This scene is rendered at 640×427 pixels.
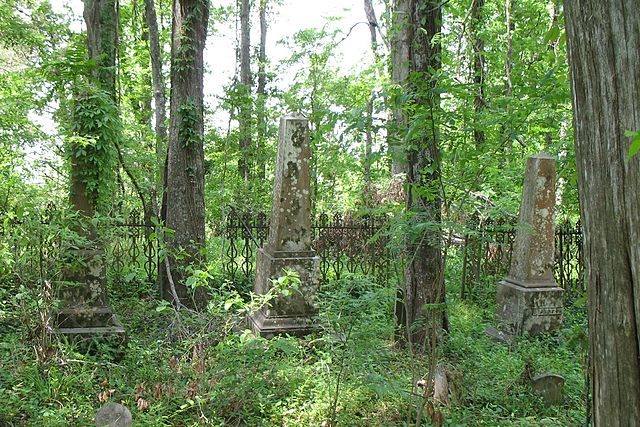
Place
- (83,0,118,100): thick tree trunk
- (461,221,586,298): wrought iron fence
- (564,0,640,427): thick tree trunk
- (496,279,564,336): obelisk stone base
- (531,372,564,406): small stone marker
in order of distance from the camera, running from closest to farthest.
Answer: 1. (564,0,640,427): thick tree trunk
2. (531,372,564,406): small stone marker
3. (496,279,564,336): obelisk stone base
4. (83,0,118,100): thick tree trunk
5. (461,221,586,298): wrought iron fence

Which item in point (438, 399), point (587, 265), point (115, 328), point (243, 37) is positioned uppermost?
point (243, 37)

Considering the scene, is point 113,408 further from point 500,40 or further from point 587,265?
point 500,40

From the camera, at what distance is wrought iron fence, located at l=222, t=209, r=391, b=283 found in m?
10.2

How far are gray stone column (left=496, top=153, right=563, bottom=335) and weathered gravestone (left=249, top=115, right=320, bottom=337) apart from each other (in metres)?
3.13

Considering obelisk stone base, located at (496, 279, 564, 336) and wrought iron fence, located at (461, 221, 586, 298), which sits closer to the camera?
obelisk stone base, located at (496, 279, 564, 336)

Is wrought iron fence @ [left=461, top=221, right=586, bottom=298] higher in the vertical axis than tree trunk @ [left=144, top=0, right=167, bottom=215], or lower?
lower

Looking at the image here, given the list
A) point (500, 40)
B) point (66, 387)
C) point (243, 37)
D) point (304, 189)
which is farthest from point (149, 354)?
point (243, 37)

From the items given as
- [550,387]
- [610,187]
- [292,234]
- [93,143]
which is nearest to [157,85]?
[93,143]

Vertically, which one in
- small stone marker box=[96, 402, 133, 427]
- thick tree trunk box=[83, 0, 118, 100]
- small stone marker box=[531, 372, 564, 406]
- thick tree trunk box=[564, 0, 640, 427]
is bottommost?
small stone marker box=[531, 372, 564, 406]

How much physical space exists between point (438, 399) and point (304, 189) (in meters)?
3.48

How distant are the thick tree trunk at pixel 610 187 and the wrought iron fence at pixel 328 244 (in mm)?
8159

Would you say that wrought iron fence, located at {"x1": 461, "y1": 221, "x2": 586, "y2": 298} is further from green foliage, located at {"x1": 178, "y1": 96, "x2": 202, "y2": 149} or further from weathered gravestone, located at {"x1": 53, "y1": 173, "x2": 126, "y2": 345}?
weathered gravestone, located at {"x1": 53, "y1": 173, "x2": 126, "y2": 345}

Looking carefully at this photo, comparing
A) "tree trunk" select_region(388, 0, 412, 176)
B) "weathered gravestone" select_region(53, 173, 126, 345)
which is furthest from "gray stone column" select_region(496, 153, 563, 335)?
"weathered gravestone" select_region(53, 173, 126, 345)

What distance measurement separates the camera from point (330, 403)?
4.80 meters
